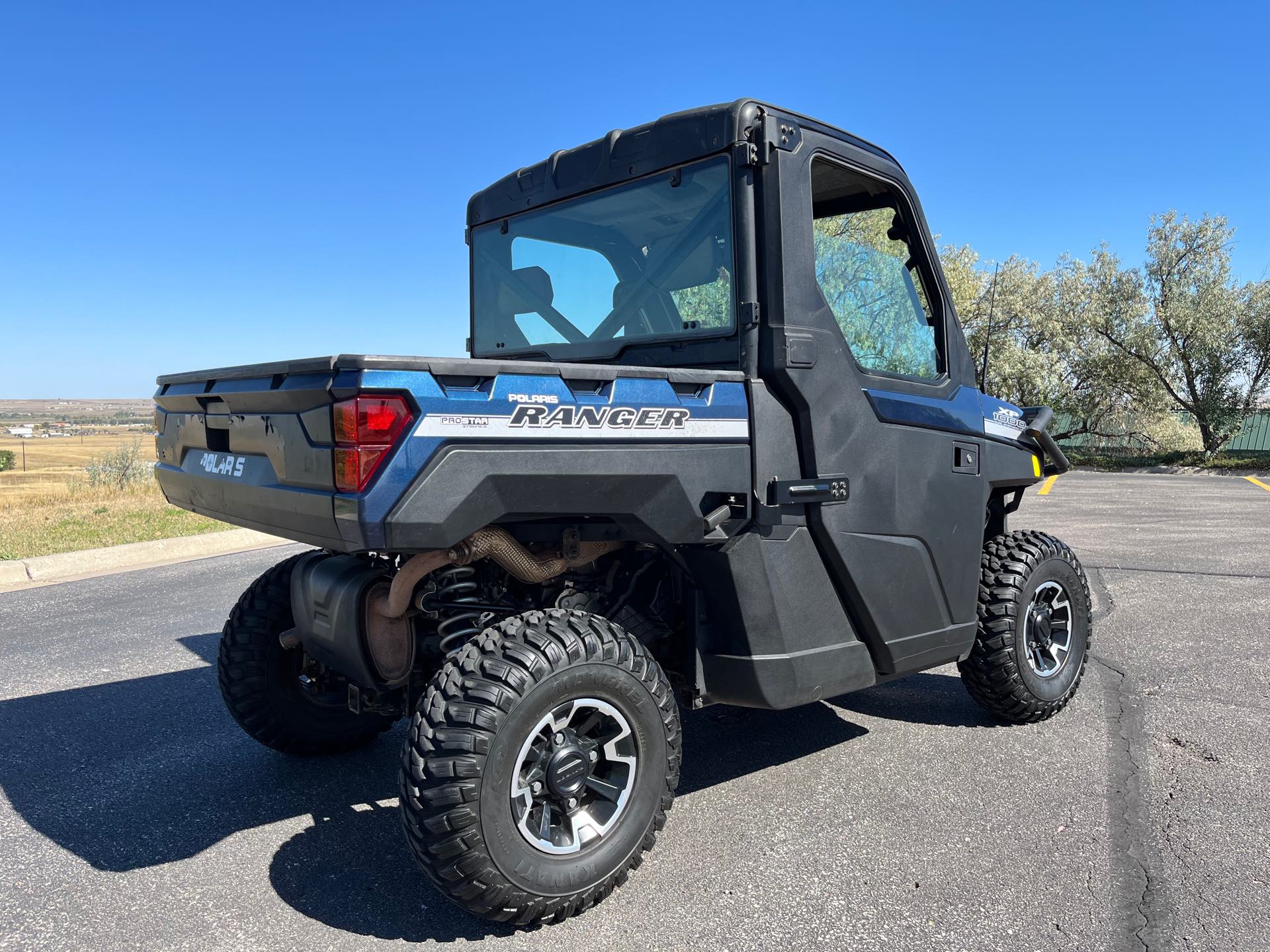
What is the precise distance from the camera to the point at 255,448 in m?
2.89

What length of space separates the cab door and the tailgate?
1.50m

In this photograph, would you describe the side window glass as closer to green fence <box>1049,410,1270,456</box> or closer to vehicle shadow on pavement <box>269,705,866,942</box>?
vehicle shadow on pavement <box>269,705,866,942</box>

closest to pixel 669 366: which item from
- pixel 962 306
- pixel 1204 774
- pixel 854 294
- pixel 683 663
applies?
pixel 854 294

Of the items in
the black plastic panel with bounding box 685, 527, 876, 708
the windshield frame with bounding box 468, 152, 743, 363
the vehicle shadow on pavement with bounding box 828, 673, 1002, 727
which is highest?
the windshield frame with bounding box 468, 152, 743, 363

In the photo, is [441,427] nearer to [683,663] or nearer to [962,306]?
[683,663]

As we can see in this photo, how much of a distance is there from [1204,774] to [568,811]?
9.11ft

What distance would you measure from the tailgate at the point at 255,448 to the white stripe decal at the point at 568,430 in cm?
30

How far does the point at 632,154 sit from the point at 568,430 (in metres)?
1.37

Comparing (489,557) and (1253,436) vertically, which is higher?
(489,557)

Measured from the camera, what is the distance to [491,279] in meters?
4.25

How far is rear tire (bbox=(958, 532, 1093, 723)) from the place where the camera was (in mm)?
4207

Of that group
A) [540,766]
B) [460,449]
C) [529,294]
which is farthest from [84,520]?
[460,449]

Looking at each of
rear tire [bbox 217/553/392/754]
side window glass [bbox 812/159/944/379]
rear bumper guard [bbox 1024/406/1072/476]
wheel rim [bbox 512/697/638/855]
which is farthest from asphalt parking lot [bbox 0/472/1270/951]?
side window glass [bbox 812/159/944/379]

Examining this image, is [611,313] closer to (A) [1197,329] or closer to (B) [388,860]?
(B) [388,860]
